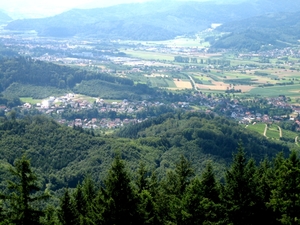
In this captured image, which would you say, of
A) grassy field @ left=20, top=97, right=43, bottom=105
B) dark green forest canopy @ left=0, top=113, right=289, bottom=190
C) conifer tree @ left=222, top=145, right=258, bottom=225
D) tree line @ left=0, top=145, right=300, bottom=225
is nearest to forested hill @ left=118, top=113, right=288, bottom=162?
dark green forest canopy @ left=0, top=113, right=289, bottom=190

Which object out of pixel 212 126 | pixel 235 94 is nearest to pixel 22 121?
pixel 212 126

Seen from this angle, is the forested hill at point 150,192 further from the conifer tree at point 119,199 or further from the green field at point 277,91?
the green field at point 277,91

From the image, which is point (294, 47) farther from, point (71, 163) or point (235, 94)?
point (71, 163)

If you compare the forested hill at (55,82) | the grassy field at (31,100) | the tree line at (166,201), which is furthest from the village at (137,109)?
the tree line at (166,201)

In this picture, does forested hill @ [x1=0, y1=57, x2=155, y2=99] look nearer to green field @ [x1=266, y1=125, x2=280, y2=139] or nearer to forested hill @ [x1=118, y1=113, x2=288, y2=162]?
forested hill @ [x1=118, y1=113, x2=288, y2=162]

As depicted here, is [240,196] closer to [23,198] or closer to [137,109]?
[23,198]

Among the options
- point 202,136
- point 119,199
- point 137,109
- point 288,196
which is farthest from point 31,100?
point 288,196
